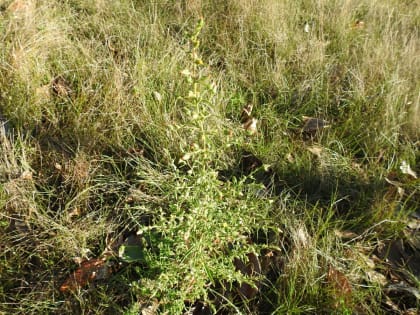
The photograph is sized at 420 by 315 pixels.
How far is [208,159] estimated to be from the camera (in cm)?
185

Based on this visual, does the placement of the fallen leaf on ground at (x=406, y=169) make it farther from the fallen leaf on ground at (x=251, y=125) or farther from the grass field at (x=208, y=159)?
the fallen leaf on ground at (x=251, y=125)

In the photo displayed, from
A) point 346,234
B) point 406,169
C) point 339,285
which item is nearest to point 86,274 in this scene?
point 339,285

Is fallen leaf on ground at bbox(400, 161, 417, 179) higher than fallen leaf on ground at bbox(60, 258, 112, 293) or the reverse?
higher

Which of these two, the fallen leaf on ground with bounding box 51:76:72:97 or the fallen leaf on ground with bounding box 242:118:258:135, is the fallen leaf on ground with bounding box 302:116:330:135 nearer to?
the fallen leaf on ground with bounding box 242:118:258:135

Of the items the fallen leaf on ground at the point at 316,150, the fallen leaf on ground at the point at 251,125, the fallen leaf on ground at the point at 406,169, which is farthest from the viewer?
the fallen leaf on ground at the point at 251,125

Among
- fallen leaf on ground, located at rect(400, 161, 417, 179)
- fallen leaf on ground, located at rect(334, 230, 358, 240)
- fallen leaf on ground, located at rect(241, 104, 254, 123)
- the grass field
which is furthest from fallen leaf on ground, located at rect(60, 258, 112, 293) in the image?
fallen leaf on ground, located at rect(400, 161, 417, 179)

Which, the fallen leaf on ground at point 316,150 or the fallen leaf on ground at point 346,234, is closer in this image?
the fallen leaf on ground at point 346,234

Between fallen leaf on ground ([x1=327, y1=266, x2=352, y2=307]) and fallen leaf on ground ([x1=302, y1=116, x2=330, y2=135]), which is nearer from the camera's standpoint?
fallen leaf on ground ([x1=327, y1=266, x2=352, y2=307])

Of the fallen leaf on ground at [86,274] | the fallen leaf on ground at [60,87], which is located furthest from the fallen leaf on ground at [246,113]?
the fallen leaf on ground at [86,274]

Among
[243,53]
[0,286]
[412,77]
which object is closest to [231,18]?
[243,53]

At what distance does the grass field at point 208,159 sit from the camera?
1883 mm

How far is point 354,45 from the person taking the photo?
353 centimetres

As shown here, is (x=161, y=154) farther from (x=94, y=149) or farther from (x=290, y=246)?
(x=290, y=246)

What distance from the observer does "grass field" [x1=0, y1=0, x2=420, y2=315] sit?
1883mm
